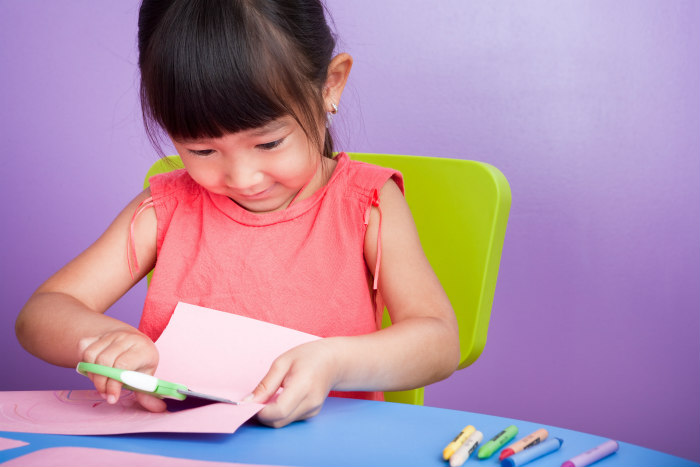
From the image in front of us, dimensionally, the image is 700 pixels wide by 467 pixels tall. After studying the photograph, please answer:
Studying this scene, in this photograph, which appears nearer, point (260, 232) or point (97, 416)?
point (97, 416)

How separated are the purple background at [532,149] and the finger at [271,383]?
836mm

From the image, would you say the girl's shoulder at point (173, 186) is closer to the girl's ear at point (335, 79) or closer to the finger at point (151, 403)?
the girl's ear at point (335, 79)

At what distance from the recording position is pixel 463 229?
0.83 meters

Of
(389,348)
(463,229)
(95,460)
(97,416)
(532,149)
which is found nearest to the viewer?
(95,460)

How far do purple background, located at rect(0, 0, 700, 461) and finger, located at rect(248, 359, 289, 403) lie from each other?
0.84m

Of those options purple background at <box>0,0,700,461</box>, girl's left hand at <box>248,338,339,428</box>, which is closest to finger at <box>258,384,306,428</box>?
girl's left hand at <box>248,338,339,428</box>

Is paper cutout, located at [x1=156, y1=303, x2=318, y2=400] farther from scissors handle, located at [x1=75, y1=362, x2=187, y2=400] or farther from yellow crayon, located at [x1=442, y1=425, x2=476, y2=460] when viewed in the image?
yellow crayon, located at [x1=442, y1=425, x2=476, y2=460]

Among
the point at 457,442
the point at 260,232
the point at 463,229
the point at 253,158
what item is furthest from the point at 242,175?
the point at 457,442

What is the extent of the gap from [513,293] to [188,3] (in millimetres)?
941

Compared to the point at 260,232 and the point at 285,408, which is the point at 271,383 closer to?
the point at 285,408

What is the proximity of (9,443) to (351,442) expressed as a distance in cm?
22

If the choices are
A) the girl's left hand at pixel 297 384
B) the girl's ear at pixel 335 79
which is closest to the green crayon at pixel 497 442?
the girl's left hand at pixel 297 384

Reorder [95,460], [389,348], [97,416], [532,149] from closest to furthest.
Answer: [95,460], [97,416], [389,348], [532,149]

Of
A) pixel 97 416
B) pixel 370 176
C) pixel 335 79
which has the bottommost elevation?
pixel 97 416
